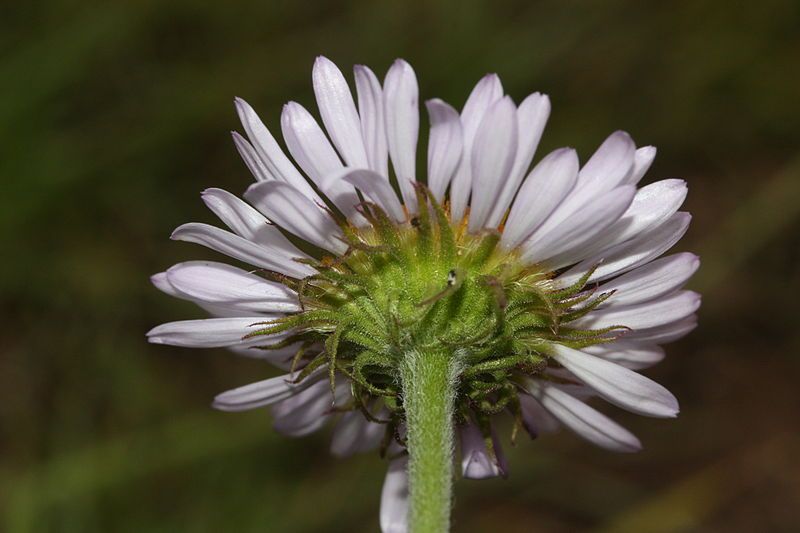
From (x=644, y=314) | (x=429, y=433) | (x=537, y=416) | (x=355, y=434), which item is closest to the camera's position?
(x=429, y=433)

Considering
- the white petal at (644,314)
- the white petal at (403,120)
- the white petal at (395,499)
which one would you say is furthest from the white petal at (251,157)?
the white petal at (395,499)

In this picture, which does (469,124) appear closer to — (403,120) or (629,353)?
(403,120)

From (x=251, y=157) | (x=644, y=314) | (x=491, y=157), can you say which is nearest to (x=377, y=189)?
(x=491, y=157)

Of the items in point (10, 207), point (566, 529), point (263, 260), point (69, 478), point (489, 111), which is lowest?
point (566, 529)

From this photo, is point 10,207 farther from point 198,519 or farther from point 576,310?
point 576,310

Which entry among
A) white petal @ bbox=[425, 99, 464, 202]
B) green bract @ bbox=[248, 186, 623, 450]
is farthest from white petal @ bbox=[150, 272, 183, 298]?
white petal @ bbox=[425, 99, 464, 202]

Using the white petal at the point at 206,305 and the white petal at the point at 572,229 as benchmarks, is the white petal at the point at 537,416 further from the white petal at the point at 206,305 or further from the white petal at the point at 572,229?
the white petal at the point at 206,305

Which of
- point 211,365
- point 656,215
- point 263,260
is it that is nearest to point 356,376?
point 263,260
